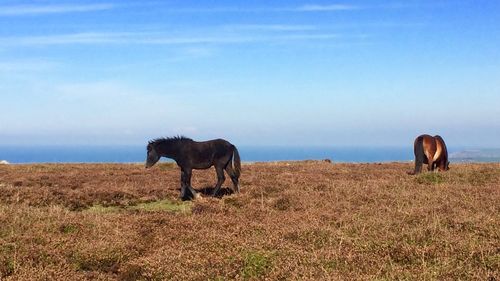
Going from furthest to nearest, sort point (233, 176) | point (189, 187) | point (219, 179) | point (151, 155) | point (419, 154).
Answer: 1. point (419, 154)
2. point (233, 176)
3. point (151, 155)
4. point (219, 179)
5. point (189, 187)

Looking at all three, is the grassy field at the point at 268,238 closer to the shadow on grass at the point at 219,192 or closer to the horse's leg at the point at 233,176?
the horse's leg at the point at 233,176

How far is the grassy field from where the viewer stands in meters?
7.46

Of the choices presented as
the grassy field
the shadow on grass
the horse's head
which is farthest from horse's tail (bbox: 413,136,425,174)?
the horse's head

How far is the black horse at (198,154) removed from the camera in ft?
59.9

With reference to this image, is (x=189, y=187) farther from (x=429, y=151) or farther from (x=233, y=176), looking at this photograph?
(x=429, y=151)

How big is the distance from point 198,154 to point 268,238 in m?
9.31

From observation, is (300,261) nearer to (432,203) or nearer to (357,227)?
(357,227)

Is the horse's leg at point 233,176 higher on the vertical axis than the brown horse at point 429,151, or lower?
lower

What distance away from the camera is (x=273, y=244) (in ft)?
28.9

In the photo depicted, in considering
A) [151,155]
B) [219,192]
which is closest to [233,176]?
[219,192]

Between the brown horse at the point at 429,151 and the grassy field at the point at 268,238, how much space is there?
7.95m

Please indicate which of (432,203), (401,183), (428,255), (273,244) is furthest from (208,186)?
(428,255)

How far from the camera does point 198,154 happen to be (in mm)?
18297

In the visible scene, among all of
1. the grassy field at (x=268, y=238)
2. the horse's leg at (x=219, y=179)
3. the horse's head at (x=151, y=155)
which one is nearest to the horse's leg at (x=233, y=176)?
the horse's leg at (x=219, y=179)
